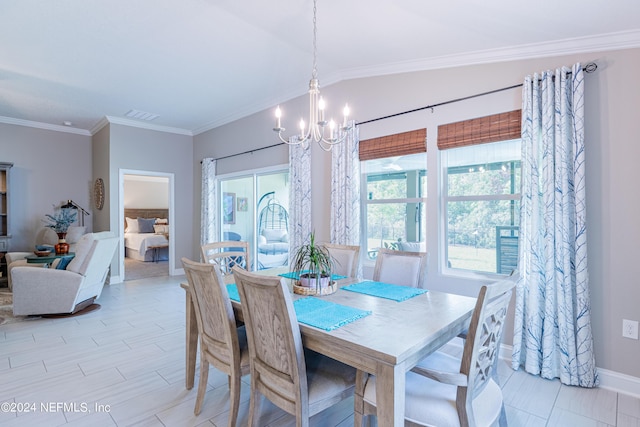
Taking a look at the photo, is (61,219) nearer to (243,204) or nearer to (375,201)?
(243,204)

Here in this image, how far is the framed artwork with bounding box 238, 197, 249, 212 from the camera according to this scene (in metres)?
5.62

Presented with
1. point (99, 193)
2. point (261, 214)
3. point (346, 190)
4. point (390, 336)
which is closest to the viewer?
point (390, 336)

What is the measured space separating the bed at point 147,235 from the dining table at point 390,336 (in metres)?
6.86

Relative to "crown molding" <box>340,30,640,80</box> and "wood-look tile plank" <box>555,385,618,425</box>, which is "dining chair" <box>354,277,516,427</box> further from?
"crown molding" <box>340,30,640,80</box>

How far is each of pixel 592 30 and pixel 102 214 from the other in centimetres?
721

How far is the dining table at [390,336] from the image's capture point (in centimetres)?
Result: 126

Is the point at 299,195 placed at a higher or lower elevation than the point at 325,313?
higher

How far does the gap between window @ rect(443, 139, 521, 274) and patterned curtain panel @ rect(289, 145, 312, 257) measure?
174 centimetres

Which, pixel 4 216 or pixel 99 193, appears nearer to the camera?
pixel 4 216

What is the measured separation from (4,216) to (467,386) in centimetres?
761

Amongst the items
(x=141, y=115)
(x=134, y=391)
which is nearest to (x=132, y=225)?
(x=141, y=115)

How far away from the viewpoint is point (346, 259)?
9.41 ft

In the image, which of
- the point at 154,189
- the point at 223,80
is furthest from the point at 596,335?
the point at 154,189

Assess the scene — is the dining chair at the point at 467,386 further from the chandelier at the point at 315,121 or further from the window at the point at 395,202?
the window at the point at 395,202
